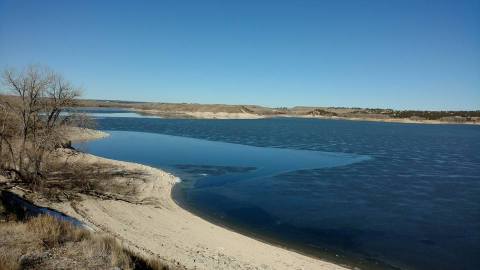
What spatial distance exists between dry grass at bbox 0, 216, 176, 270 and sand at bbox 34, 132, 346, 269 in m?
2.34

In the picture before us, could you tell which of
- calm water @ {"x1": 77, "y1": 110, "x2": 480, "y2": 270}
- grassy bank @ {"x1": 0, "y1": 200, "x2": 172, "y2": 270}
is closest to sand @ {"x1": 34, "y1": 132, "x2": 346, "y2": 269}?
calm water @ {"x1": 77, "y1": 110, "x2": 480, "y2": 270}

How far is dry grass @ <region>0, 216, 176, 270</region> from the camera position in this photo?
8.71 m

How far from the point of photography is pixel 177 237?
15562mm

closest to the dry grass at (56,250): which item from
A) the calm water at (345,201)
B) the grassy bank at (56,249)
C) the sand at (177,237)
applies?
the grassy bank at (56,249)

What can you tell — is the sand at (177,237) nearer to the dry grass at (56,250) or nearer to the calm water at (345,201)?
the calm water at (345,201)

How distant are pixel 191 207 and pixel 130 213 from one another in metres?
3.74

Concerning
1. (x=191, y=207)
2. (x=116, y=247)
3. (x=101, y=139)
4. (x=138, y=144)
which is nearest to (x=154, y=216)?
(x=191, y=207)

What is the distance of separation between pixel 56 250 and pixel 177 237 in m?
6.42

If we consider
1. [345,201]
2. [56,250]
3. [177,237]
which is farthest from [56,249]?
[345,201]

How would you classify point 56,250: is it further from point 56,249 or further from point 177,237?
point 177,237

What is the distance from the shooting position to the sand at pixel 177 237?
43.4ft

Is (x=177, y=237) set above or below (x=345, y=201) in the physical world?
above

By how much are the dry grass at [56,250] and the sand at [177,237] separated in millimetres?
2341

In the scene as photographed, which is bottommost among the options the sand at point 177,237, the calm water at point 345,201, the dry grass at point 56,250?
the calm water at point 345,201
